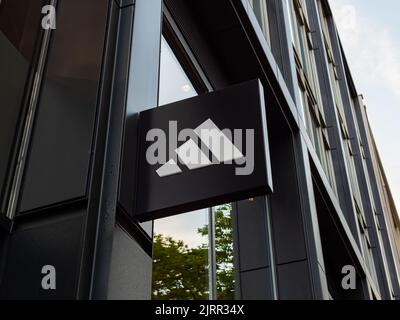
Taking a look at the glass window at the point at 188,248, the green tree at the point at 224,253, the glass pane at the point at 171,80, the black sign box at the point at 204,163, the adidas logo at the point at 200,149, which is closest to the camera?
the black sign box at the point at 204,163

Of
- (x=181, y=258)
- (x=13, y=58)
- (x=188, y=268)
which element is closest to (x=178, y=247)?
(x=181, y=258)

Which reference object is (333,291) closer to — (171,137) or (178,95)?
(178,95)

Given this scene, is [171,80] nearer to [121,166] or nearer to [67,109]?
[67,109]

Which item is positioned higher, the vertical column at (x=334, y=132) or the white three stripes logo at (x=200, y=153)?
the vertical column at (x=334, y=132)

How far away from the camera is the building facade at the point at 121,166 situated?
12.4 feet

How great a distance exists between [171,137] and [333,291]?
10811 millimetres

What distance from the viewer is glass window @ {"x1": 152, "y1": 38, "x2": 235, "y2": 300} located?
593 centimetres

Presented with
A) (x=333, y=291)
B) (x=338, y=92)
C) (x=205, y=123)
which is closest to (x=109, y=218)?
(x=205, y=123)

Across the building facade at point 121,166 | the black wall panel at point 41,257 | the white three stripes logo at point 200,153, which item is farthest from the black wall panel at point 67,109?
the white three stripes logo at point 200,153

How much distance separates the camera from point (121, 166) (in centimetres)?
405

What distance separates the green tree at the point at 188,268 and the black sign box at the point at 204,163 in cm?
174

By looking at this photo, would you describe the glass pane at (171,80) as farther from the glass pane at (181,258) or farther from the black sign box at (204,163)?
the black sign box at (204,163)

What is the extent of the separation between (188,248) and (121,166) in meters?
2.85

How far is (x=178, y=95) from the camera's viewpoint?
7699 millimetres
